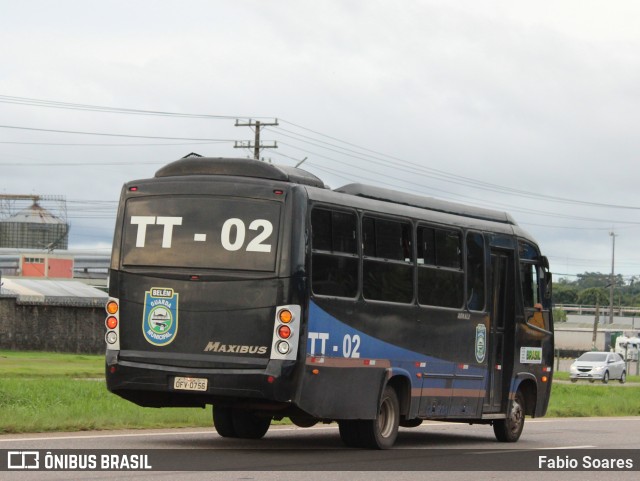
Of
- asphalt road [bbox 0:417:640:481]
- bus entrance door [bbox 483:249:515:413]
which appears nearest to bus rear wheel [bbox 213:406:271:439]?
asphalt road [bbox 0:417:640:481]

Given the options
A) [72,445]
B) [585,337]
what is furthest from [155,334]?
[585,337]

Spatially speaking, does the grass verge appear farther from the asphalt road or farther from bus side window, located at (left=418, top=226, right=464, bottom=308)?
bus side window, located at (left=418, top=226, right=464, bottom=308)

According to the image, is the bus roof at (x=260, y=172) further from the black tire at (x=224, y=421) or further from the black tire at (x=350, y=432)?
the black tire at (x=224, y=421)

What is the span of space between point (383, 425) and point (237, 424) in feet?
6.78

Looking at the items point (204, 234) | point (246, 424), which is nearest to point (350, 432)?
point (246, 424)

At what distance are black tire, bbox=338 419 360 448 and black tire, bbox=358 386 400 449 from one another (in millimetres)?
49

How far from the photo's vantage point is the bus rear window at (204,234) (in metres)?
15.1

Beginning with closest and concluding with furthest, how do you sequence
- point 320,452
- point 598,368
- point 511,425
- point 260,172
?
point 260,172
point 320,452
point 511,425
point 598,368

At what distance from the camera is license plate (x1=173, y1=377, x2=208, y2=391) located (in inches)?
587

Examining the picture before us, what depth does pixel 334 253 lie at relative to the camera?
1580 cm

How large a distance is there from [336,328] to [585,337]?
11158cm

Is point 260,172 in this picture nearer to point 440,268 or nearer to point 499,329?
point 440,268

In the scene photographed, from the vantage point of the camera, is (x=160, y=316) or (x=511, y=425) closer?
(x=160, y=316)

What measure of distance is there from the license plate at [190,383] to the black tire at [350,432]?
7.88ft
